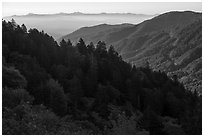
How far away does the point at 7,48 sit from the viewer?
114 feet

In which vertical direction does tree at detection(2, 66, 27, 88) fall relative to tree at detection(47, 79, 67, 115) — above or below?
A: above

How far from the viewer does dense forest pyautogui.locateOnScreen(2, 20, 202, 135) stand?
71.2 feet

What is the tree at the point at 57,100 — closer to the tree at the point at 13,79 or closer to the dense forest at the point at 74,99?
the dense forest at the point at 74,99

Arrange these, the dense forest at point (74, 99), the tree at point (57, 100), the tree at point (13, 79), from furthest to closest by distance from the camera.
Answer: the tree at point (13, 79) < the tree at point (57, 100) < the dense forest at point (74, 99)

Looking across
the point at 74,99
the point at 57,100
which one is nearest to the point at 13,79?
the point at 57,100

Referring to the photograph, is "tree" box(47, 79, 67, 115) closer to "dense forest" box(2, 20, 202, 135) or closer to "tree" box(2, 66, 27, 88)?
"dense forest" box(2, 20, 202, 135)

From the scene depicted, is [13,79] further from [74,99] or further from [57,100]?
[74,99]

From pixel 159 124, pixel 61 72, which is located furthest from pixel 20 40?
pixel 159 124

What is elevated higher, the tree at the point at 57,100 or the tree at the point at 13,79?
the tree at the point at 13,79

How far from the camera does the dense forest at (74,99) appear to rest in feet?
71.2

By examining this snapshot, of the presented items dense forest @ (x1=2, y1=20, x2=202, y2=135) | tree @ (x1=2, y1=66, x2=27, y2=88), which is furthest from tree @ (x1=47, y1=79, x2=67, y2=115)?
tree @ (x1=2, y1=66, x2=27, y2=88)

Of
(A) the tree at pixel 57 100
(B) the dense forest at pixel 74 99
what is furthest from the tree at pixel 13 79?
(A) the tree at pixel 57 100

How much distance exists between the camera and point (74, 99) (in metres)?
29.5

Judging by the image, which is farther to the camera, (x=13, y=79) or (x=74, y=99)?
(x=74, y=99)
